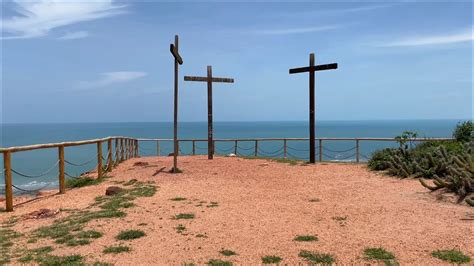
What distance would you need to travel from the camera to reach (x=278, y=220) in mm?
6562

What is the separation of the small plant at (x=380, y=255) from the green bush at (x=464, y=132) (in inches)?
404

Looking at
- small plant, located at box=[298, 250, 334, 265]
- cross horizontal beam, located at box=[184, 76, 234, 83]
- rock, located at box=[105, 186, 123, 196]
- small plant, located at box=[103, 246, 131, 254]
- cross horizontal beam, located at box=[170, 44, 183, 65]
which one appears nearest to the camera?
small plant, located at box=[298, 250, 334, 265]

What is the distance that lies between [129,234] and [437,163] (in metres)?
7.54

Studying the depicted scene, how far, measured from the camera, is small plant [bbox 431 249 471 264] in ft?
14.8

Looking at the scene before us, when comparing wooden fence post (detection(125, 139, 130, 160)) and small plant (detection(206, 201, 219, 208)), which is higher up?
wooden fence post (detection(125, 139, 130, 160))

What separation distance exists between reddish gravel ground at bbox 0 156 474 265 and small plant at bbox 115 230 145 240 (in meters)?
0.11

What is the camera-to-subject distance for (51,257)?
4.88m

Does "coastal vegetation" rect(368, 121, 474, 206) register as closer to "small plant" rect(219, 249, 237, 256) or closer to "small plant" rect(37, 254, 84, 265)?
"small plant" rect(219, 249, 237, 256)

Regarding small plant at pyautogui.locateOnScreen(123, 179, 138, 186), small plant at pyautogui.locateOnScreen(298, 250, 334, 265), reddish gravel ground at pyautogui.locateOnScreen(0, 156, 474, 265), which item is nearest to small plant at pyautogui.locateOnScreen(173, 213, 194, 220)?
reddish gravel ground at pyautogui.locateOnScreen(0, 156, 474, 265)

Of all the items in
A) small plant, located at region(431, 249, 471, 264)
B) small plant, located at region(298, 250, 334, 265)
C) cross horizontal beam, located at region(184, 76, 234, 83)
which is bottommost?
small plant, located at region(298, 250, 334, 265)

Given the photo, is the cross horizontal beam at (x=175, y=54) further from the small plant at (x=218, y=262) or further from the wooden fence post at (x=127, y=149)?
the small plant at (x=218, y=262)

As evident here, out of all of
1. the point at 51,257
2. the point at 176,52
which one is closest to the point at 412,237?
the point at 51,257

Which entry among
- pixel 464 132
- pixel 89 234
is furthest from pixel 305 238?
pixel 464 132

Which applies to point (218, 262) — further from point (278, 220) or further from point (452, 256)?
point (452, 256)
